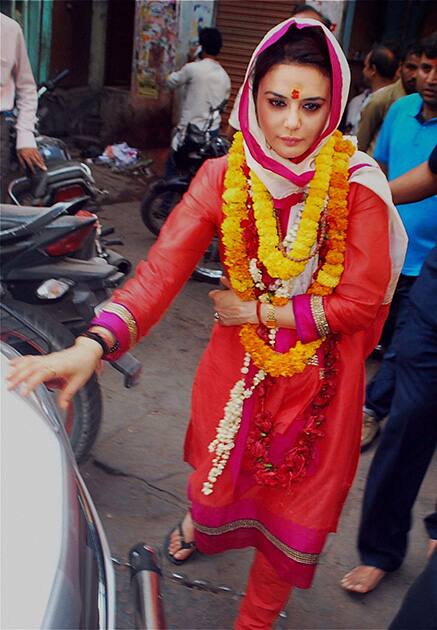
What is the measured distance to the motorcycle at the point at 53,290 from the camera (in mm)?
2830

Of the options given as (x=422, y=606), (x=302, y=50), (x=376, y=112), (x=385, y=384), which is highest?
(x=302, y=50)

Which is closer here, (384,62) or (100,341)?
(100,341)

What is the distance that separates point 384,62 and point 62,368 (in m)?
3.83

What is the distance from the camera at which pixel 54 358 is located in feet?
5.18

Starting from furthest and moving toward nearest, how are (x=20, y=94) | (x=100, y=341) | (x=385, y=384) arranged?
(x=20, y=94), (x=385, y=384), (x=100, y=341)

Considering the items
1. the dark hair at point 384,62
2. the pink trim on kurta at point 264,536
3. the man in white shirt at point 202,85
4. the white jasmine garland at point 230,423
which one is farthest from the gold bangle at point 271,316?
the man in white shirt at point 202,85

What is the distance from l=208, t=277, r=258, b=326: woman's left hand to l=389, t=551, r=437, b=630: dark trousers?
2.53ft

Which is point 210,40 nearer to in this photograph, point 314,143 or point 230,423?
point 314,143

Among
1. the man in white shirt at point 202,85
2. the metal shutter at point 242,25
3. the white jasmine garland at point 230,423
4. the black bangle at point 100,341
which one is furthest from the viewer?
the metal shutter at point 242,25

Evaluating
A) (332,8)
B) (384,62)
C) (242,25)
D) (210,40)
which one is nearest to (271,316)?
(384,62)

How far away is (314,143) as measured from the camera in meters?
1.83

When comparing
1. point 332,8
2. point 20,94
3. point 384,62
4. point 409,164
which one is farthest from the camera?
point 332,8

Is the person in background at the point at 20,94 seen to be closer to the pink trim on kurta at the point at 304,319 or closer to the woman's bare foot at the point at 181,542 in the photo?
the woman's bare foot at the point at 181,542

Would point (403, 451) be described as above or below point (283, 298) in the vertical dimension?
below
